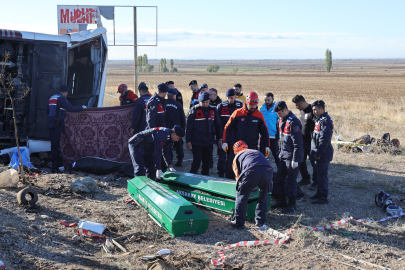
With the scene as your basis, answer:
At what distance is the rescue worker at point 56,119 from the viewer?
8.95 metres

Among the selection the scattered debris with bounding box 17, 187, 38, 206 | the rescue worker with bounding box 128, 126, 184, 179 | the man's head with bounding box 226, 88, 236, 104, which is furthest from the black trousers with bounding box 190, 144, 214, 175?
the scattered debris with bounding box 17, 187, 38, 206

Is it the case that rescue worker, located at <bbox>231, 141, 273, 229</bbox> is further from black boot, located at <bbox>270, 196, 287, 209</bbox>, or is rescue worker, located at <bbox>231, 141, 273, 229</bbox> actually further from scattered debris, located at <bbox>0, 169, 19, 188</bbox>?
scattered debris, located at <bbox>0, 169, 19, 188</bbox>

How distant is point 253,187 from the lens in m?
5.91

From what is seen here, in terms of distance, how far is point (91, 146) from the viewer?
9.64m

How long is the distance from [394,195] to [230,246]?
176 inches

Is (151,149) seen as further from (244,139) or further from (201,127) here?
(244,139)

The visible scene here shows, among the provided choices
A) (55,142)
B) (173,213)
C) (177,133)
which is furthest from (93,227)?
(55,142)

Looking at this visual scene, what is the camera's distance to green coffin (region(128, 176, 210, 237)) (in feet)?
18.3

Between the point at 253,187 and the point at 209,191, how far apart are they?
104 cm

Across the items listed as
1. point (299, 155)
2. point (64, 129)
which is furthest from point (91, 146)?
point (299, 155)

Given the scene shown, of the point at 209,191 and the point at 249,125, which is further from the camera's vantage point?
the point at 249,125

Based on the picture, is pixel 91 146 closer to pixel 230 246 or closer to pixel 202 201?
pixel 202 201

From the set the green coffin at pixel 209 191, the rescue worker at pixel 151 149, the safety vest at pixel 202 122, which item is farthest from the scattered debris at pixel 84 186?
the safety vest at pixel 202 122

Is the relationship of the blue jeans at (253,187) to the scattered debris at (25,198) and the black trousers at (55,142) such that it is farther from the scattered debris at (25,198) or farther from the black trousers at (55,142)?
the black trousers at (55,142)
